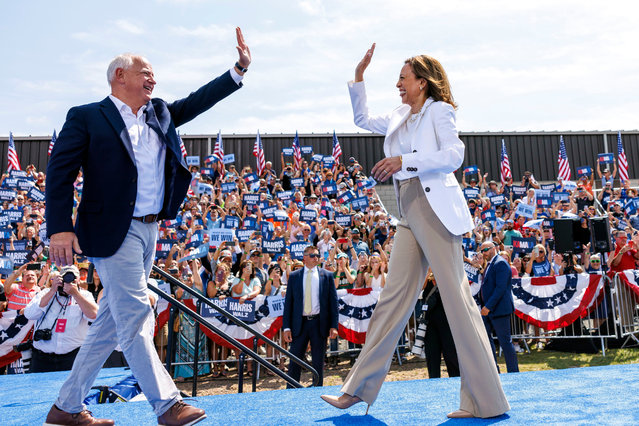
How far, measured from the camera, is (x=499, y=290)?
28.2ft

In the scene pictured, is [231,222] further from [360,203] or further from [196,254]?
[360,203]

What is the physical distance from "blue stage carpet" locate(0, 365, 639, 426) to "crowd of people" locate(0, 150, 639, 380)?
7.79ft

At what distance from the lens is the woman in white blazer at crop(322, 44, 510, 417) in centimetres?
306

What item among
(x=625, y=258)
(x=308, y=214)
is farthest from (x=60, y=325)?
(x=625, y=258)

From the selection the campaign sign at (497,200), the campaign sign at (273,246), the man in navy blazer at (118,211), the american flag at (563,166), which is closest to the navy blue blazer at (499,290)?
the campaign sign at (273,246)

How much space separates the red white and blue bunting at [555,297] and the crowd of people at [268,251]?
1.83 ft

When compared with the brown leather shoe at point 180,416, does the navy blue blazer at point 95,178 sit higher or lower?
higher

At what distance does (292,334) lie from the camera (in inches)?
321

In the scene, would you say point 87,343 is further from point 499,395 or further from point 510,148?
point 510,148

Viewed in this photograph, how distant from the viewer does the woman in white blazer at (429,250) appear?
10.0ft

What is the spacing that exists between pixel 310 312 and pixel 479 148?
25.9 meters

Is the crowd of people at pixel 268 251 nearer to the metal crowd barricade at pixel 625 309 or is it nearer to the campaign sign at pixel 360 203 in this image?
the campaign sign at pixel 360 203

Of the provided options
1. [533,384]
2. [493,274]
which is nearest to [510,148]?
[493,274]

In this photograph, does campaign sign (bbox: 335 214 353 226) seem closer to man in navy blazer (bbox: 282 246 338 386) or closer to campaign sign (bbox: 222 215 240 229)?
campaign sign (bbox: 222 215 240 229)
